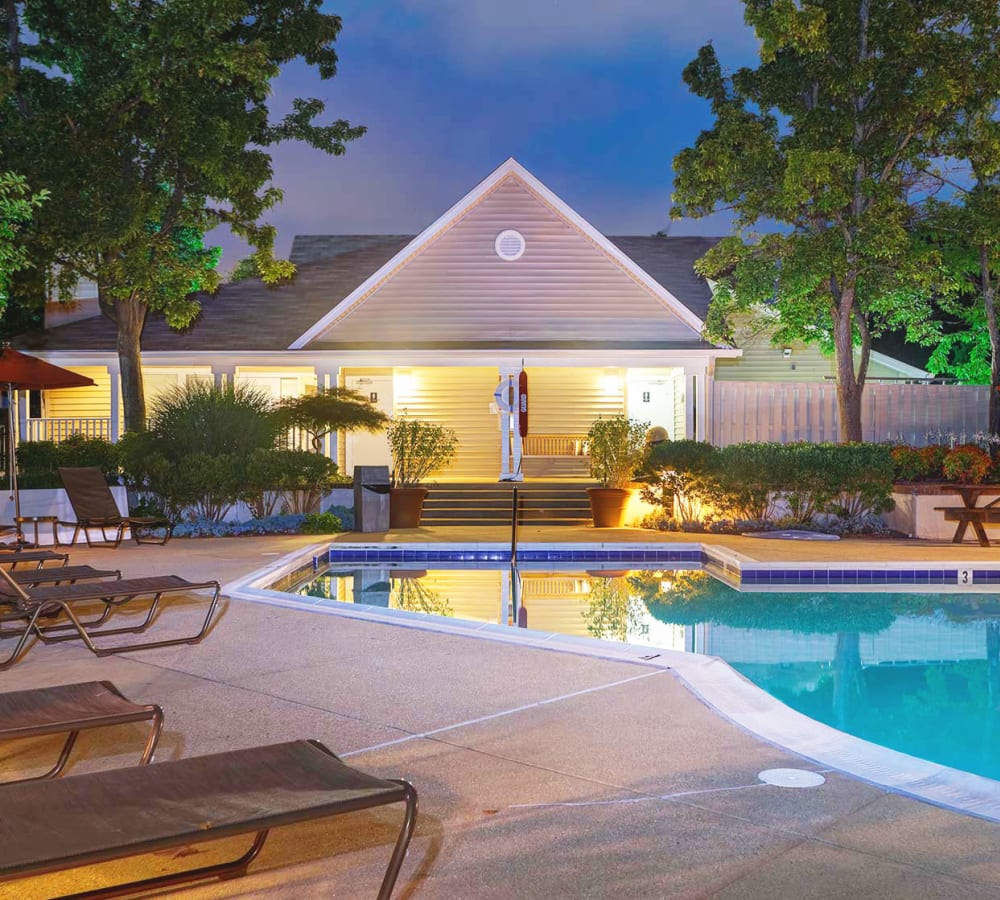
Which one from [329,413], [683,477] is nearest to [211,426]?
[329,413]

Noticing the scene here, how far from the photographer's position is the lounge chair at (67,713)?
3412 mm

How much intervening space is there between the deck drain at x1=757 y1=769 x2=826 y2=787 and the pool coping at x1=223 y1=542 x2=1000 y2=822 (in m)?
0.14

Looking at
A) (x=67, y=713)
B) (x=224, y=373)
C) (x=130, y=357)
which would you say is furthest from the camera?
(x=224, y=373)

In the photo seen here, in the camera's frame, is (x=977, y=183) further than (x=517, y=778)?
Yes

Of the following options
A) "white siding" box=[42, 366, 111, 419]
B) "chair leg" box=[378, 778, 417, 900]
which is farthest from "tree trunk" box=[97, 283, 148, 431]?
"chair leg" box=[378, 778, 417, 900]

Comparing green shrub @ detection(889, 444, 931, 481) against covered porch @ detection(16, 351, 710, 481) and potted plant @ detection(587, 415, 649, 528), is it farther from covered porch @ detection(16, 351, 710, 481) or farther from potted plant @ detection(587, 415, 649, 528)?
covered porch @ detection(16, 351, 710, 481)

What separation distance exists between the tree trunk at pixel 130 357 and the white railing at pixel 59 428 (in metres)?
1.40

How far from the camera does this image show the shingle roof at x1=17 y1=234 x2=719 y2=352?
→ 2062 cm

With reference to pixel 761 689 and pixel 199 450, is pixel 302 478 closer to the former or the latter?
pixel 199 450

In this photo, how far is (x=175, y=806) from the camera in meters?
2.50

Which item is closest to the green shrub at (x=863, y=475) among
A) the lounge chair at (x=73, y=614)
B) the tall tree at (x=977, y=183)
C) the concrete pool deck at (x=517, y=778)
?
the tall tree at (x=977, y=183)

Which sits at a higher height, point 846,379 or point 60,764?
point 846,379

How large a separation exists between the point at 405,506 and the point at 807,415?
806 cm

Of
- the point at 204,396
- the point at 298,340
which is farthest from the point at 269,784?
the point at 298,340
